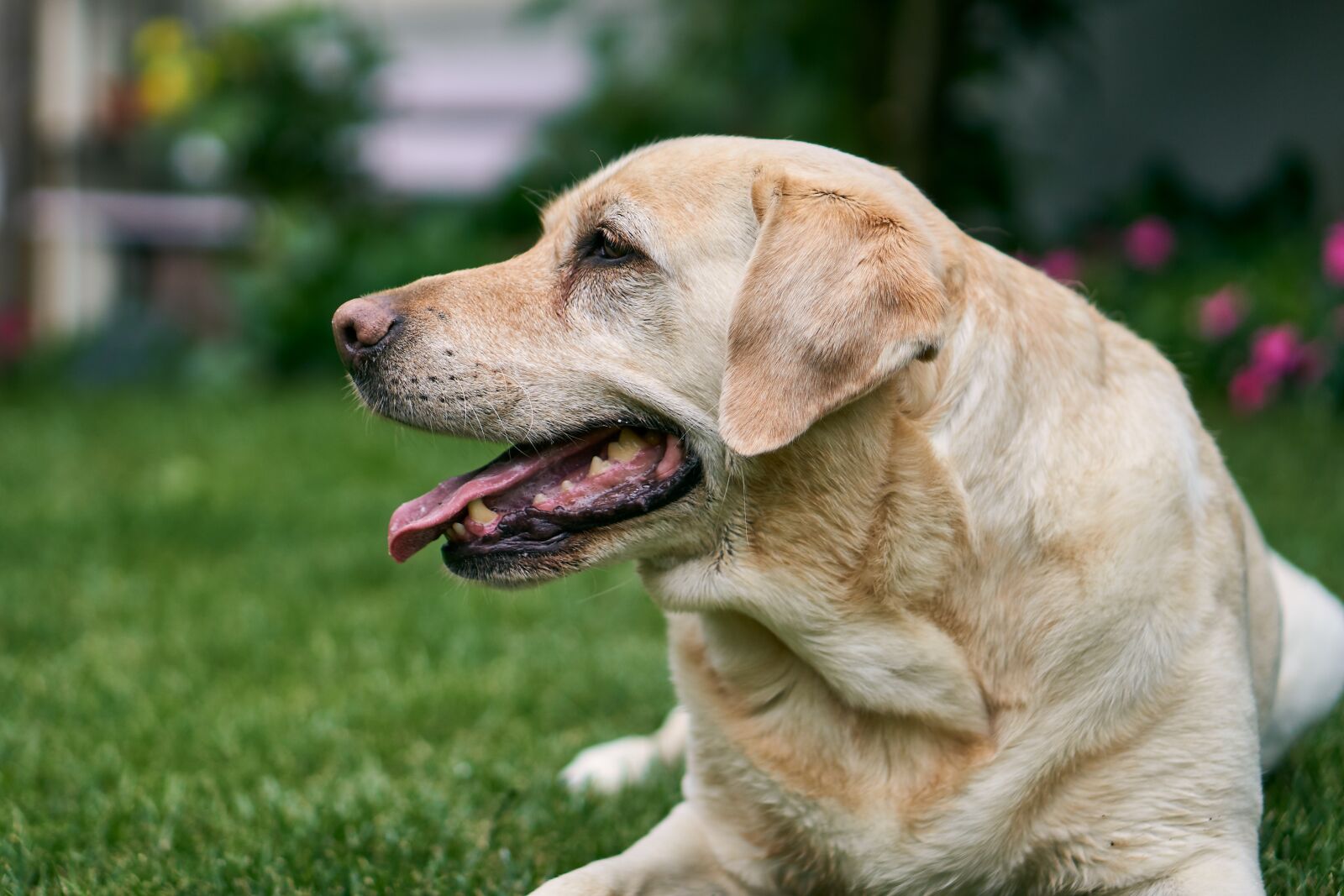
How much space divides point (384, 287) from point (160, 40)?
4.27 meters

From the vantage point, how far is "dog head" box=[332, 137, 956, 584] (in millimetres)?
2414

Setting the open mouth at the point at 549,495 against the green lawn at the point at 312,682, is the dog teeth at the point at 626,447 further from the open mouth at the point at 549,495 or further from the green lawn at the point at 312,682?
the green lawn at the point at 312,682

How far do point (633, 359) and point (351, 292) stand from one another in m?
8.25

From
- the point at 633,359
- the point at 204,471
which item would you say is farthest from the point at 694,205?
the point at 204,471

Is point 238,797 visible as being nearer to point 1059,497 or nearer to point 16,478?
point 1059,497

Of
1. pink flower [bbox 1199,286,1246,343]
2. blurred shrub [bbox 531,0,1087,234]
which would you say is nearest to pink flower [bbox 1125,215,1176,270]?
pink flower [bbox 1199,286,1246,343]

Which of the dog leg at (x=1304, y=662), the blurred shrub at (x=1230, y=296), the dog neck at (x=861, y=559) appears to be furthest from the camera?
the blurred shrub at (x=1230, y=296)

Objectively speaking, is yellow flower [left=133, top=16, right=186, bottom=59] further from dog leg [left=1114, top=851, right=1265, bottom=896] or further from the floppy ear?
dog leg [left=1114, top=851, right=1265, bottom=896]

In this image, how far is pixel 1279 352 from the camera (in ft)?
23.3

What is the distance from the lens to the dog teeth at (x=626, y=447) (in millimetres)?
2545

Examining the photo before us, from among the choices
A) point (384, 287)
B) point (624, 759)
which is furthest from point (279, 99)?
point (624, 759)

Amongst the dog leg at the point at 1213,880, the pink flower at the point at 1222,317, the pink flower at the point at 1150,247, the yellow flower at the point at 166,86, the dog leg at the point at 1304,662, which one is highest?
the dog leg at the point at 1213,880

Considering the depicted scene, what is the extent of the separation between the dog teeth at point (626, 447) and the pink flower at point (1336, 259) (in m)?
5.33

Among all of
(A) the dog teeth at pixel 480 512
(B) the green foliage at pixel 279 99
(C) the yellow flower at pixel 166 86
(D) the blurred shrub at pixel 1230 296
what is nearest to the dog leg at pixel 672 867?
(A) the dog teeth at pixel 480 512
